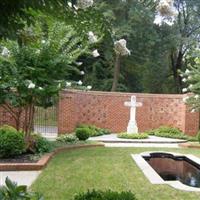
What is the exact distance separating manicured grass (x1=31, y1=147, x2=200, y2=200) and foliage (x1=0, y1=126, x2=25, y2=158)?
3.25 ft

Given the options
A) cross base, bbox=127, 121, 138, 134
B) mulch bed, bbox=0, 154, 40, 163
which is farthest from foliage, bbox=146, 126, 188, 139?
mulch bed, bbox=0, 154, 40, 163

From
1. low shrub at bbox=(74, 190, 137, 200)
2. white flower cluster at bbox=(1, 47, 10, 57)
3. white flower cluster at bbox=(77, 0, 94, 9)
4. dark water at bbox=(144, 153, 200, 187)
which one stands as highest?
white flower cluster at bbox=(1, 47, 10, 57)

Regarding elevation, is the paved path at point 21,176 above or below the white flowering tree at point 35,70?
below

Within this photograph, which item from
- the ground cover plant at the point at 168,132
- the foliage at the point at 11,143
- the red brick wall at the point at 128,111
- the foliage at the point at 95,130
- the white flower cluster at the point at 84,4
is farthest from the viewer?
the red brick wall at the point at 128,111

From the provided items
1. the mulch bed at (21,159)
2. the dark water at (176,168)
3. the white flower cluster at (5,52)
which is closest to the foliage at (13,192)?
the dark water at (176,168)

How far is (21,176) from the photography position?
862cm

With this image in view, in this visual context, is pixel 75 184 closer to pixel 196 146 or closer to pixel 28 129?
pixel 28 129

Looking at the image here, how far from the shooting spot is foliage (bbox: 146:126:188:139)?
18.6m

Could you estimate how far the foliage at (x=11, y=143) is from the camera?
10.1 m

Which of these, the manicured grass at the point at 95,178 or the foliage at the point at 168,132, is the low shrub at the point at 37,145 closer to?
the manicured grass at the point at 95,178

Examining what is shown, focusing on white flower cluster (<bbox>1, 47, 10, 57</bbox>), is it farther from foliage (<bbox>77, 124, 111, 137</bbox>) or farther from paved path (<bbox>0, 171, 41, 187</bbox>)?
foliage (<bbox>77, 124, 111, 137</bbox>)

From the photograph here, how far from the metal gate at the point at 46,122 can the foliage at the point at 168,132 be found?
5184 mm

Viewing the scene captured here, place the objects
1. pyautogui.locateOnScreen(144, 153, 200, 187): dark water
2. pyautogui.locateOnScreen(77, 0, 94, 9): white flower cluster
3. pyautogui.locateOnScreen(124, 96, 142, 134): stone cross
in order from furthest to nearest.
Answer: pyautogui.locateOnScreen(124, 96, 142, 134): stone cross, pyautogui.locateOnScreen(144, 153, 200, 187): dark water, pyautogui.locateOnScreen(77, 0, 94, 9): white flower cluster

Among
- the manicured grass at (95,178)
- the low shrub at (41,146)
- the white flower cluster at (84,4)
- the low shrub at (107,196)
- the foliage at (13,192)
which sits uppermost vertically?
the white flower cluster at (84,4)
